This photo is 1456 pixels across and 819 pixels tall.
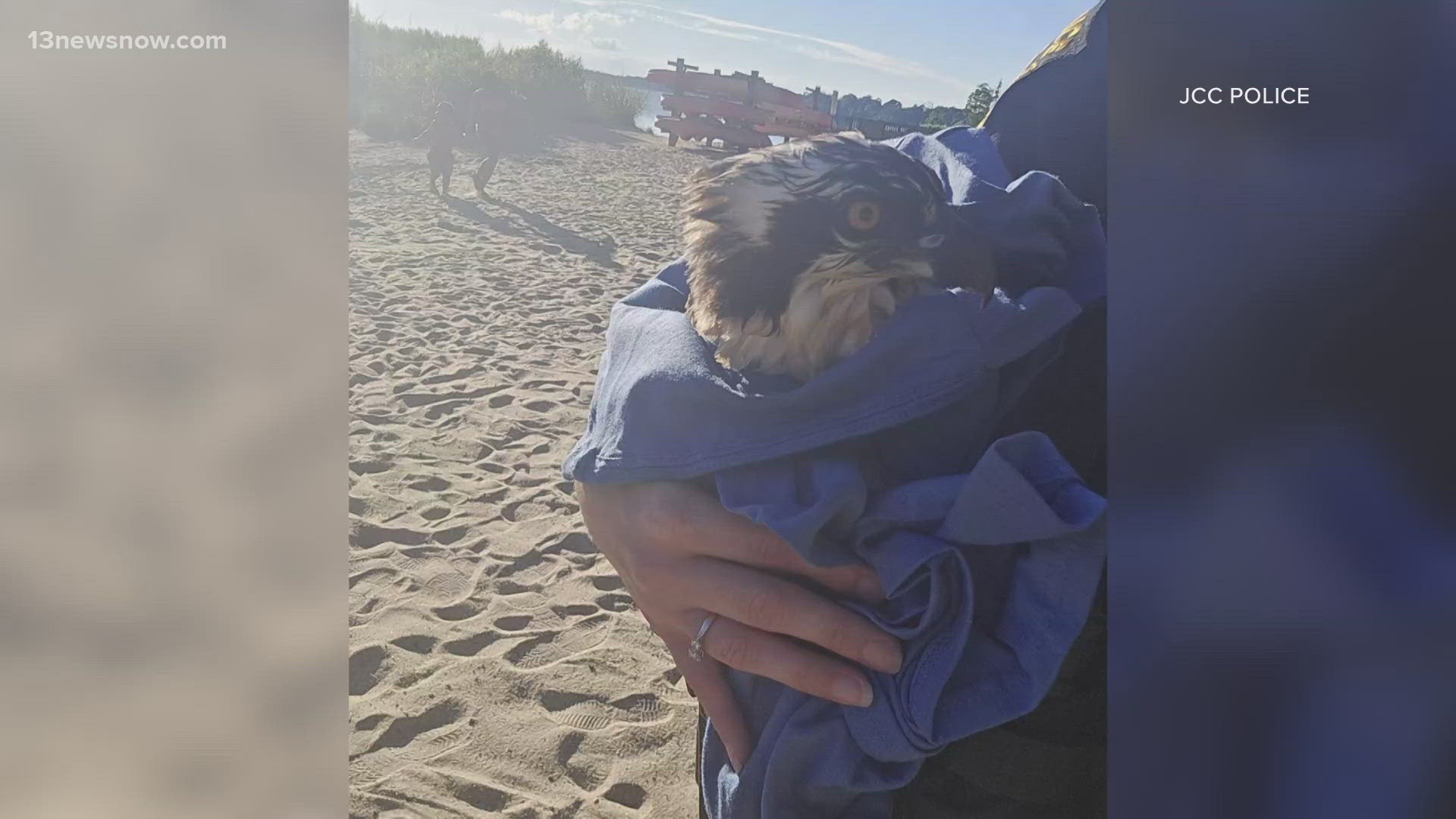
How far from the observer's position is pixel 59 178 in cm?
109

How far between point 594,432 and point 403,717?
5.47 feet

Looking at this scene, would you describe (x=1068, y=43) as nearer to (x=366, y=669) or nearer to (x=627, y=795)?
(x=627, y=795)

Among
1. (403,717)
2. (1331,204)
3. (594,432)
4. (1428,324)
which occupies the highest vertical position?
(1331,204)

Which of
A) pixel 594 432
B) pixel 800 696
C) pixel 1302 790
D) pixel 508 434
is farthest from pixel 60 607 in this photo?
pixel 508 434

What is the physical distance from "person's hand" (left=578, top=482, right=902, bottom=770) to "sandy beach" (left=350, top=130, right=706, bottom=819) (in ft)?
1.53

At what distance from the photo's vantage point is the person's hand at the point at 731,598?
38.9 inches

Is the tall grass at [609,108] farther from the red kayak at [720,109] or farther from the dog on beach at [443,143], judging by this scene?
the red kayak at [720,109]

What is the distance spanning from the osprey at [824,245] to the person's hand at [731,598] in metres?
0.20

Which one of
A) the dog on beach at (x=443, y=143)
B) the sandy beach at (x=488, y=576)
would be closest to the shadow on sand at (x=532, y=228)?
the dog on beach at (x=443, y=143)

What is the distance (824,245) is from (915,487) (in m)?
0.29

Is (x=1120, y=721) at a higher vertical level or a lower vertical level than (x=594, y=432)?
lower

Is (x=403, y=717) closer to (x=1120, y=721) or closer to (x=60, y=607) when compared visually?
(x=60, y=607)

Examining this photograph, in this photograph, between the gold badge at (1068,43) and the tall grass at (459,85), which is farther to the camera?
the tall grass at (459,85)

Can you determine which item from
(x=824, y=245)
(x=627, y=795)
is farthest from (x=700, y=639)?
(x=627, y=795)
